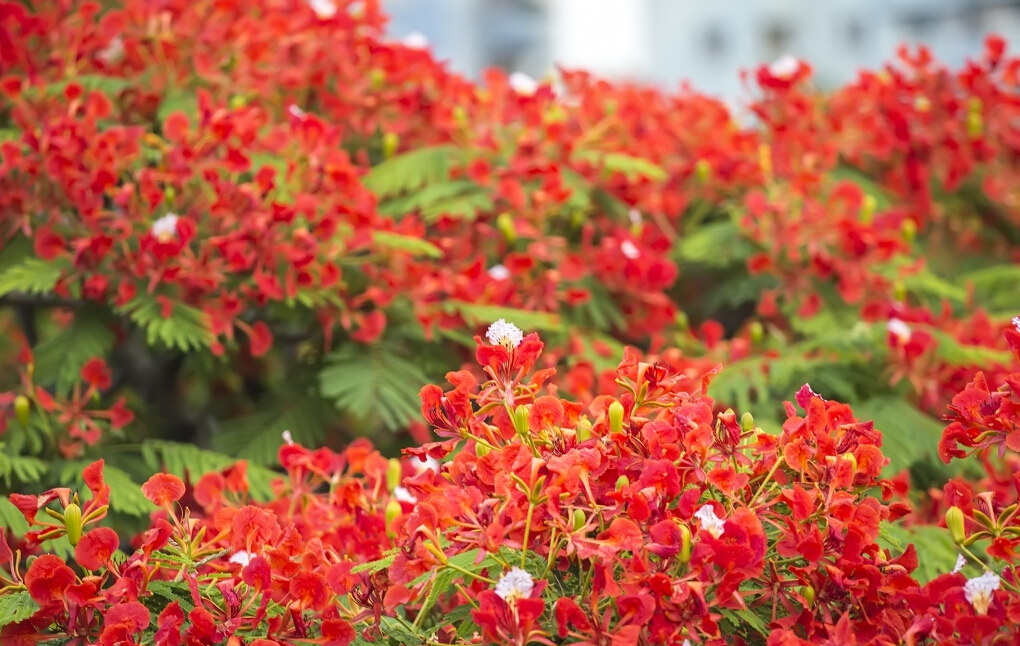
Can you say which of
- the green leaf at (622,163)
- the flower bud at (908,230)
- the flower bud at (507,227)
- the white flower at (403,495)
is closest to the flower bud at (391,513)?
the white flower at (403,495)

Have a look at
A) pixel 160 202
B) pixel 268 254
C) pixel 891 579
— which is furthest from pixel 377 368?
pixel 891 579

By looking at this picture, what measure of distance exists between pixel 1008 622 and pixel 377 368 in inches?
49.3

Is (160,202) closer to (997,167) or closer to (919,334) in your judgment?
(919,334)

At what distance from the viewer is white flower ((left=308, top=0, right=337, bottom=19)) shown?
2.67 meters

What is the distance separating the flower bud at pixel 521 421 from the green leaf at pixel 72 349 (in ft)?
3.47

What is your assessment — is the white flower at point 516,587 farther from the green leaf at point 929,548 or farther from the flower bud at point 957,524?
the green leaf at point 929,548

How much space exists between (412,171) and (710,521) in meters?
1.49

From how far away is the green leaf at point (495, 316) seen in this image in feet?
7.16

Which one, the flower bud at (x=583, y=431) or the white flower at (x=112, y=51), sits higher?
the white flower at (x=112, y=51)

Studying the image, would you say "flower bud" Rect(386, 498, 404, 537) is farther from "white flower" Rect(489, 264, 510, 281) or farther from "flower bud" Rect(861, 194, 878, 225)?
"flower bud" Rect(861, 194, 878, 225)

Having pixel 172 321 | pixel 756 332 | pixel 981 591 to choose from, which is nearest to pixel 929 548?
pixel 981 591

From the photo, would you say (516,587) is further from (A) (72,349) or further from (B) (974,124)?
(B) (974,124)

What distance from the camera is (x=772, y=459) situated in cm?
133

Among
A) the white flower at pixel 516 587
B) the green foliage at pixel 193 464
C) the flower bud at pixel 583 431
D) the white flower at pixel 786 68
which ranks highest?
the flower bud at pixel 583 431
